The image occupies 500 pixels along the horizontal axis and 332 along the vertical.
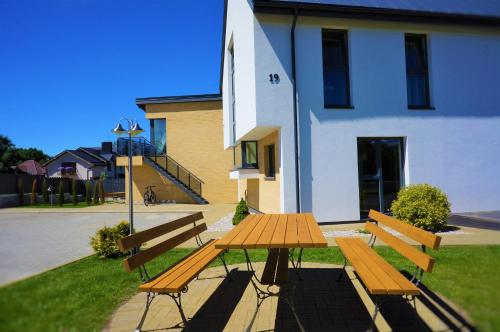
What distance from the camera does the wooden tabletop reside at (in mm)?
3230

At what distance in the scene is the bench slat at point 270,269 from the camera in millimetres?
3459

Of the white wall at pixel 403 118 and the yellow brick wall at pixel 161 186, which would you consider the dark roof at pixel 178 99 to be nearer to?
the yellow brick wall at pixel 161 186

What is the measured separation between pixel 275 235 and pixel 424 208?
582 cm

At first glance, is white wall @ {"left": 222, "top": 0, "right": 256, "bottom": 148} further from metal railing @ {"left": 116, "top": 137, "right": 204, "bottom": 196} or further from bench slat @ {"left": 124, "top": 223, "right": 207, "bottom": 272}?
metal railing @ {"left": 116, "top": 137, "right": 204, "bottom": 196}

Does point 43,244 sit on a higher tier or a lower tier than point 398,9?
lower

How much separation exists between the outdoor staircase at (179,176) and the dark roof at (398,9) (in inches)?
516

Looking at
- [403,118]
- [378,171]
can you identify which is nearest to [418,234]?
[378,171]

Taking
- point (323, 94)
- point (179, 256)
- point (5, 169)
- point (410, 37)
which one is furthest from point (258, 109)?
point (5, 169)

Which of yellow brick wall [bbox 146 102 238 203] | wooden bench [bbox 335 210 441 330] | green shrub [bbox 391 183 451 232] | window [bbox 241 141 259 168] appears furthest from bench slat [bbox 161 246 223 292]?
yellow brick wall [bbox 146 102 238 203]

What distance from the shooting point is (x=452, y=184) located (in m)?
10.3

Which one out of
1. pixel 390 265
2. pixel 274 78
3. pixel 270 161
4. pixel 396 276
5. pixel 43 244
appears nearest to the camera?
pixel 396 276

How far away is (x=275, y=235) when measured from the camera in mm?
3703

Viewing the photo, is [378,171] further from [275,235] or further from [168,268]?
[168,268]

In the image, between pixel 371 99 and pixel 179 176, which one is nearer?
pixel 371 99
